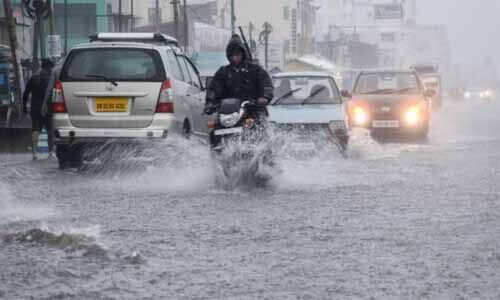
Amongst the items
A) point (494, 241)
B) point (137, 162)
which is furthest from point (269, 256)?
point (137, 162)

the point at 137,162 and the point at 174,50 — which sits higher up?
the point at 174,50

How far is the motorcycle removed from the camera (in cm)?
1238

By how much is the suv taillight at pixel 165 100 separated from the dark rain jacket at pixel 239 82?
1.66 metres

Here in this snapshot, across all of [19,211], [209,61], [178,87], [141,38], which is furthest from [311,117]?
[209,61]

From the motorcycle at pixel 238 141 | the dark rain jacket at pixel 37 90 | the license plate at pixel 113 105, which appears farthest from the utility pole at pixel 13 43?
the motorcycle at pixel 238 141

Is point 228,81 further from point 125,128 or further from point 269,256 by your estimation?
point 269,256

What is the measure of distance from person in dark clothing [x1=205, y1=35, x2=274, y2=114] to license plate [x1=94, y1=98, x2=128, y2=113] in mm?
2041

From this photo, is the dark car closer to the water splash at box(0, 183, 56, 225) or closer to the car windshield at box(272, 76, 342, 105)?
the car windshield at box(272, 76, 342, 105)

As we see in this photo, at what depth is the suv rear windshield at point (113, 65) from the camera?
1473cm

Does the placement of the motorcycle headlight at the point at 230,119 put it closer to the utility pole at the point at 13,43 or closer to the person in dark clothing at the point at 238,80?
the person in dark clothing at the point at 238,80

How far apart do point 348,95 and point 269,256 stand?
500 inches

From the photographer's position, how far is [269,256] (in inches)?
284

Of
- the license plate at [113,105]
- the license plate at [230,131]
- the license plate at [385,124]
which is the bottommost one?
the license plate at [385,124]

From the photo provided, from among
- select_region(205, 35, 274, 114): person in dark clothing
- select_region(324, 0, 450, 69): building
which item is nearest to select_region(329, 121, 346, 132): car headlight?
select_region(205, 35, 274, 114): person in dark clothing
